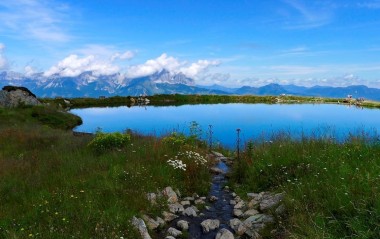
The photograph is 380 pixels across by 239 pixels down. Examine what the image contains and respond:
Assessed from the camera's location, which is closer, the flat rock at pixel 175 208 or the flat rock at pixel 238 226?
the flat rock at pixel 238 226

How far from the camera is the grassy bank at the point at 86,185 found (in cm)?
894

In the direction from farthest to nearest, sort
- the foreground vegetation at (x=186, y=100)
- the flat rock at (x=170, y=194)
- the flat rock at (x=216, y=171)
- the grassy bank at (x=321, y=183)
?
the foreground vegetation at (x=186, y=100) < the flat rock at (x=216, y=171) < the flat rock at (x=170, y=194) < the grassy bank at (x=321, y=183)

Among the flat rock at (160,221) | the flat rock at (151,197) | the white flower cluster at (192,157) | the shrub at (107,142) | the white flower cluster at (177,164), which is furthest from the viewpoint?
the shrub at (107,142)

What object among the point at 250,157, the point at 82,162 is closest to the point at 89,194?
the point at 82,162

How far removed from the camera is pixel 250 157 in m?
16.4

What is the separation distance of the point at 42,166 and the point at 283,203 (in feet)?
34.1

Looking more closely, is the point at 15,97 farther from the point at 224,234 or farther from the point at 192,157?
the point at 224,234

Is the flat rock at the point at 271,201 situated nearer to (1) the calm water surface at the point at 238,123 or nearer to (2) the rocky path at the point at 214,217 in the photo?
(2) the rocky path at the point at 214,217

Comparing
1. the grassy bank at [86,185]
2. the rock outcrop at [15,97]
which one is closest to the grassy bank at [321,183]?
the grassy bank at [86,185]

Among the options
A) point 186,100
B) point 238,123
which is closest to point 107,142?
point 238,123

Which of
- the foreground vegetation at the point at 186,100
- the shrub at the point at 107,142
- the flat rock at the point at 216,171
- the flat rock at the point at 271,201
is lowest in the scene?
the flat rock at the point at 216,171

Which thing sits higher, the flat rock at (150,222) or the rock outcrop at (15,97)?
the rock outcrop at (15,97)

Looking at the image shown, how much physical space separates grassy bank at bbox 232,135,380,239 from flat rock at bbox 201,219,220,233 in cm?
243

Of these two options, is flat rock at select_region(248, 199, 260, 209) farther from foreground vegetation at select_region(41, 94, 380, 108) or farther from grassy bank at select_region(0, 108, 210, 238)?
foreground vegetation at select_region(41, 94, 380, 108)
